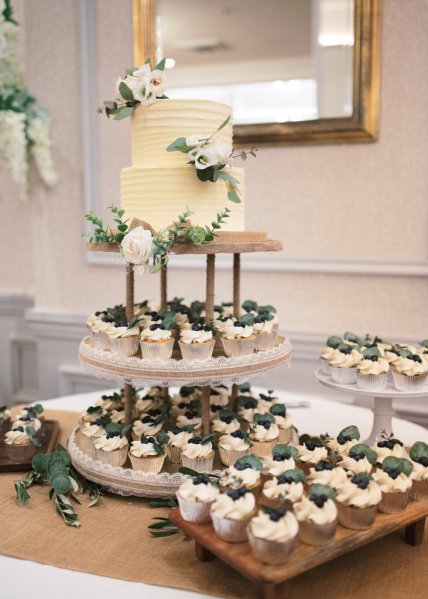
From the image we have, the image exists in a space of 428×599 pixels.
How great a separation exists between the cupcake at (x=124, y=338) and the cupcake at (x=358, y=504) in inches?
27.2

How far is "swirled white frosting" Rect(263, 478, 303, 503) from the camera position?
4.07ft

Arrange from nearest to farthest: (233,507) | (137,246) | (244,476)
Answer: (233,507) < (244,476) < (137,246)

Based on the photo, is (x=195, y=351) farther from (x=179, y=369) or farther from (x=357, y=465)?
(x=357, y=465)

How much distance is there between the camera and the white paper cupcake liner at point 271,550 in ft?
3.55

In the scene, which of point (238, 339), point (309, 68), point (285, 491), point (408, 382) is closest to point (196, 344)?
point (238, 339)

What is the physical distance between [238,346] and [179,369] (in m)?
0.20

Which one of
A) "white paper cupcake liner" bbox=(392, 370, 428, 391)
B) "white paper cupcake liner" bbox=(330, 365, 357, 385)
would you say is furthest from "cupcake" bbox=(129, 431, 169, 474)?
"white paper cupcake liner" bbox=(392, 370, 428, 391)

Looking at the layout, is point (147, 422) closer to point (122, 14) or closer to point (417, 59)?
point (417, 59)

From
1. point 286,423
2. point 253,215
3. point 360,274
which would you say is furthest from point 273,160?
point 286,423

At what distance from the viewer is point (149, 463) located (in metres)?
1.59

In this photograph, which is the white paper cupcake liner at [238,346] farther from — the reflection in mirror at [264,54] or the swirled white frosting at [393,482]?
the reflection in mirror at [264,54]

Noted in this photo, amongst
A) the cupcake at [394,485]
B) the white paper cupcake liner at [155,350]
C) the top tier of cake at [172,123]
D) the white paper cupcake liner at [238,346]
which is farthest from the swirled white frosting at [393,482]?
the top tier of cake at [172,123]

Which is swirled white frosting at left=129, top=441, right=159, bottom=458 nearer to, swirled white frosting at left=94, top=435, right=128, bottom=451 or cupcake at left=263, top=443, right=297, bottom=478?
swirled white frosting at left=94, top=435, right=128, bottom=451

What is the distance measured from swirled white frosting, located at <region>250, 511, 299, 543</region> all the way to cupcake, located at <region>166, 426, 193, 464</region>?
520 mm
